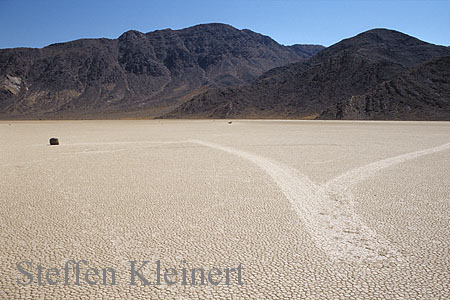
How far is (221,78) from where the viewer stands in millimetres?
146375

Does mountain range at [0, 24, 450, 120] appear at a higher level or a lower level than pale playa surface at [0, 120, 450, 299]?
higher

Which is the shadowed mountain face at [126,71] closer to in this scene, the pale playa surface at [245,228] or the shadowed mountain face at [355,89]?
the shadowed mountain face at [355,89]

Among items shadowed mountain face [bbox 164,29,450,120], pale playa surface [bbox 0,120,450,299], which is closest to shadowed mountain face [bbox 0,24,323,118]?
shadowed mountain face [bbox 164,29,450,120]

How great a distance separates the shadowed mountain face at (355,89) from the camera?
6078cm

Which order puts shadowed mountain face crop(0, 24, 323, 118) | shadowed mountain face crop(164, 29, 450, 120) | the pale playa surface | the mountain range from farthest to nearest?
shadowed mountain face crop(0, 24, 323, 118) → the mountain range → shadowed mountain face crop(164, 29, 450, 120) → the pale playa surface

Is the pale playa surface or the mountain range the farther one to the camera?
the mountain range

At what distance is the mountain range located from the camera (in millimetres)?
63688

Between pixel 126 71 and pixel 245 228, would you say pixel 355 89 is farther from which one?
pixel 126 71

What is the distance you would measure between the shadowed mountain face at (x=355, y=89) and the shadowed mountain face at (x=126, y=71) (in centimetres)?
2626

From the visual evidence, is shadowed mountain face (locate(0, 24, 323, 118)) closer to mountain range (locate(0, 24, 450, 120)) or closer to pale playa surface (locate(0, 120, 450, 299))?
mountain range (locate(0, 24, 450, 120))

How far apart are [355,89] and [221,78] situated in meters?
76.0

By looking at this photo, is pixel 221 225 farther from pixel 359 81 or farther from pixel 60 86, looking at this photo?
pixel 60 86

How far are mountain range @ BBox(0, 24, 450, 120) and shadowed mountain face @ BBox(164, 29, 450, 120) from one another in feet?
0.78

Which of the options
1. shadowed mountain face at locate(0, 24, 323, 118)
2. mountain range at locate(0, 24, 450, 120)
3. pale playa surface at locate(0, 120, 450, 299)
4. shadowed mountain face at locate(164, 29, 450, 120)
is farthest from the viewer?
shadowed mountain face at locate(0, 24, 323, 118)
